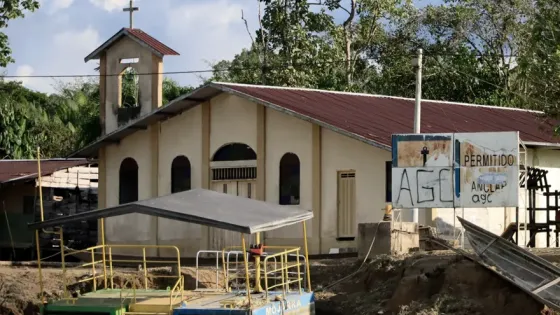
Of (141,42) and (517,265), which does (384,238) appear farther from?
(141,42)

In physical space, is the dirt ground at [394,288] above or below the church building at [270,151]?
below

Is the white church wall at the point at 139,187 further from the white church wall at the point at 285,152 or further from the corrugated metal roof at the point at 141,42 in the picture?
the white church wall at the point at 285,152

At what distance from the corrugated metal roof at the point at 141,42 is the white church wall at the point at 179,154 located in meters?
3.66

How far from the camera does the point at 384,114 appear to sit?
32.2 metres

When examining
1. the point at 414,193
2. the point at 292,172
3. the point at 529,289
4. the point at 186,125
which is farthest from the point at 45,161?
the point at 529,289

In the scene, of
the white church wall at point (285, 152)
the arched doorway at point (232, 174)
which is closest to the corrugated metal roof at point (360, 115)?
the white church wall at point (285, 152)

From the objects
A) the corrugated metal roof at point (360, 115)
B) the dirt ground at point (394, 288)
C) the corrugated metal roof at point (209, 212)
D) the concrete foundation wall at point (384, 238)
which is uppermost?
the corrugated metal roof at point (360, 115)

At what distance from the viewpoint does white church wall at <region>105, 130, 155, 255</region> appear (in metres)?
33.1

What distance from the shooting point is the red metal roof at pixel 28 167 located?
37.2 meters

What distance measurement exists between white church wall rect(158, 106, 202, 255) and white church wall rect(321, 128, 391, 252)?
415 cm

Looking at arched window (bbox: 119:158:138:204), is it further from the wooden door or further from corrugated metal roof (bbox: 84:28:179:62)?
the wooden door

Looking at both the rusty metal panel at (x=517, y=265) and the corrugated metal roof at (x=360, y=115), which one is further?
the corrugated metal roof at (x=360, y=115)

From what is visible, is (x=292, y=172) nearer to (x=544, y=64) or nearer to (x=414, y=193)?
(x=414, y=193)

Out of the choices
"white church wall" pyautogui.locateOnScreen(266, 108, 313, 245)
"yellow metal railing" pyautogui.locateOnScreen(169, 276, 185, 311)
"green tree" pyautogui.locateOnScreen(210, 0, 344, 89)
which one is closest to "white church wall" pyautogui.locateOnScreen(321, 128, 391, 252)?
"white church wall" pyautogui.locateOnScreen(266, 108, 313, 245)
